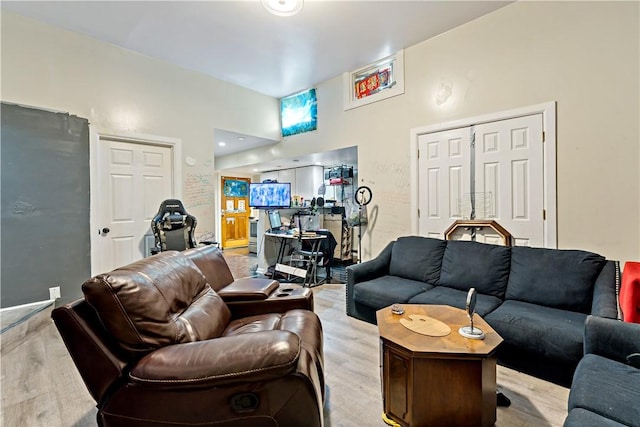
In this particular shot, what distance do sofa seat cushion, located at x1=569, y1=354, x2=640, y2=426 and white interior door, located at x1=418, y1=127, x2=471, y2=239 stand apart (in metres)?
2.16

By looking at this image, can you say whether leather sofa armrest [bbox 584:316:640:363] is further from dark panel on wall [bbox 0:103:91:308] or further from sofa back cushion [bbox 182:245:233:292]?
dark panel on wall [bbox 0:103:91:308]

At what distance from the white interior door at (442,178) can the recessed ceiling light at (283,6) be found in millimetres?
2040

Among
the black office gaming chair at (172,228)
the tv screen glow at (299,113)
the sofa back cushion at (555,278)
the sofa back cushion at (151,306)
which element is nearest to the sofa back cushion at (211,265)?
the sofa back cushion at (151,306)

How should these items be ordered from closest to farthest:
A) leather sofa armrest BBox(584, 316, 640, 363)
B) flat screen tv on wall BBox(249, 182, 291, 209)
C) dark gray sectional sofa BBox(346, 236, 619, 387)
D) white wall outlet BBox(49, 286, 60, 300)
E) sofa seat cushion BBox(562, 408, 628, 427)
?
sofa seat cushion BBox(562, 408, 628, 427) → leather sofa armrest BBox(584, 316, 640, 363) → dark gray sectional sofa BBox(346, 236, 619, 387) → white wall outlet BBox(49, 286, 60, 300) → flat screen tv on wall BBox(249, 182, 291, 209)

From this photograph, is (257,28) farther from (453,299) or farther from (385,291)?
(453,299)

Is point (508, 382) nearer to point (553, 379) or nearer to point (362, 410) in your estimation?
point (553, 379)

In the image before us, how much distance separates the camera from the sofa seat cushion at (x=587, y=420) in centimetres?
101

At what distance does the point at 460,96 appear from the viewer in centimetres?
335

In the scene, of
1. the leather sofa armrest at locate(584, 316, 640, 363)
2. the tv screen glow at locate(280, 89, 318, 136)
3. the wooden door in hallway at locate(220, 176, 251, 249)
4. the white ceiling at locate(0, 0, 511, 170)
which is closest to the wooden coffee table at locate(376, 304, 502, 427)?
the leather sofa armrest at locate(584, 316, 640, 363)

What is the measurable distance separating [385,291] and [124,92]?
4.01 m

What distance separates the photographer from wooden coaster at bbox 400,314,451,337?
1.62 metres

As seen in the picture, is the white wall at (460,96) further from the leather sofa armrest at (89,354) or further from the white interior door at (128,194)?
the leather sofa armrest at (89,354)

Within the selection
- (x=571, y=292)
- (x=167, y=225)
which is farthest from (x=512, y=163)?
(x=167, y=225)

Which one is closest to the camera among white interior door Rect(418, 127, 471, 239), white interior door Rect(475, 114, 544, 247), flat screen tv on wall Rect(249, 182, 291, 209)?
white interior door Rect(475, 114, 544, 247)
